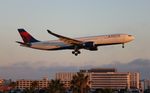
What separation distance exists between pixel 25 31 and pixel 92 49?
33352mm

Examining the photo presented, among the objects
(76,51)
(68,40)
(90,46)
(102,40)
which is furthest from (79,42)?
(102,40)

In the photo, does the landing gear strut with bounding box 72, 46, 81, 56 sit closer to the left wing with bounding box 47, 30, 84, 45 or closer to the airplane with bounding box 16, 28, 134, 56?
the airplane with bounding box 16, 28, 134, 56

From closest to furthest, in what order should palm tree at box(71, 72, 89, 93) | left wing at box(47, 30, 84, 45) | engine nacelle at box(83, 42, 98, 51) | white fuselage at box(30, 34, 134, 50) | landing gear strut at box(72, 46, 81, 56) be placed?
engine nacelle at box(83, 42, 98, 51), white fuselage at box(30, 34, 134, 50), landing gear strut at box(72, 46, 81, 56), left wing at box(47, 30, 84, 45), palm tree at box(71, 72, 89, 93)

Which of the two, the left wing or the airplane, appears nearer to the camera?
the airplane

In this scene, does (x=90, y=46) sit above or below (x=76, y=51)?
above

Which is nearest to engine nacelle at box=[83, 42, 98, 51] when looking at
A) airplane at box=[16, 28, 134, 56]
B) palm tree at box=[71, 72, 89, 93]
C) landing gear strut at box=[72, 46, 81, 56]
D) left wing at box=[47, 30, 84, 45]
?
airplane at box=[16, 28, 134, 56]

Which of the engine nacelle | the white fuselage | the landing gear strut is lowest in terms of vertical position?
the landing gear strut

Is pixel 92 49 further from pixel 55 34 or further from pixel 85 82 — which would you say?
pixel 85 82

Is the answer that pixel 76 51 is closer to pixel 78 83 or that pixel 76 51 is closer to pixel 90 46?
pixel 90 46

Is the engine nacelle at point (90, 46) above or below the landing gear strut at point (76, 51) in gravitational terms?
above

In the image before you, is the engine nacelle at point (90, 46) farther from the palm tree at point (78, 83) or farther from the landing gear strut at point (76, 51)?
the palm tree at point (78, 83)

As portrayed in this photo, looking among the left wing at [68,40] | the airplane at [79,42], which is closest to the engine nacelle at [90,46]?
the airplane at [79,42]

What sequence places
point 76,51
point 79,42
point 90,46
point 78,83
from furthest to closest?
point 78,83 < point 79,42 < point 76,51 < point 90,46

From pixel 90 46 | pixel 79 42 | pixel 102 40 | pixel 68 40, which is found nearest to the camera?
pixel 90 46
